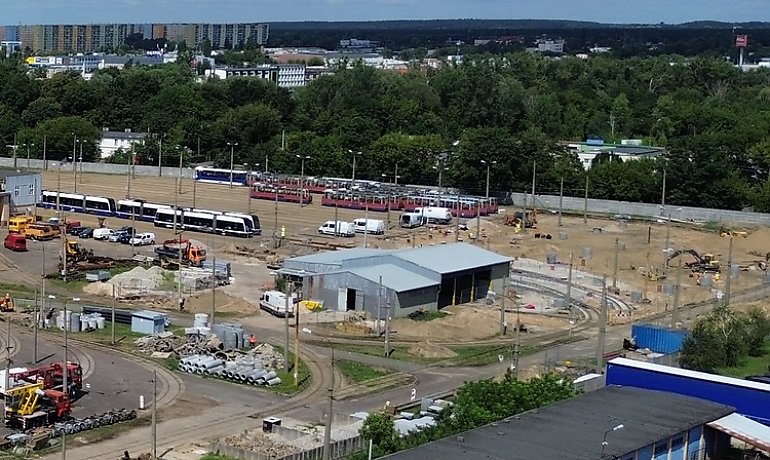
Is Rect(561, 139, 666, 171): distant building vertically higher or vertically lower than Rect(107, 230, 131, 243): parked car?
higher

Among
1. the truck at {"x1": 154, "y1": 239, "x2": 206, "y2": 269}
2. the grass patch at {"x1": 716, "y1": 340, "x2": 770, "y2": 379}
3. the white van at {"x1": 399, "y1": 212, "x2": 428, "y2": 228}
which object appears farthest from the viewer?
the white van at {"x1": 399, "y1": 212, "x2": 428, "y2": 228}

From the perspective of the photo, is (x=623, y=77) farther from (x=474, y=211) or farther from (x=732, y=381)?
(x=732, y=381)

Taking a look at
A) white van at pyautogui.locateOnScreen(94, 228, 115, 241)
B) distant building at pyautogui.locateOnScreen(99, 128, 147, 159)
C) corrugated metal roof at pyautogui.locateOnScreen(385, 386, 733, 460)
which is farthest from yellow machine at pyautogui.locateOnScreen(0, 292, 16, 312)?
distant building at pyautogui.locateOnScreen(99, 128, 147, 159)

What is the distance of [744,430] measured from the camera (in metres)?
19.8

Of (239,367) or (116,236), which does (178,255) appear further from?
(239,367)

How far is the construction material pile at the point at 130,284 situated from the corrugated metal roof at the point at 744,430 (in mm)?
16462

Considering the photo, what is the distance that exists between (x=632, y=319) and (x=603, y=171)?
21109 mm

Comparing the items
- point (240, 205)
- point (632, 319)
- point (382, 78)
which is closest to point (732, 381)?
point (632, 319)

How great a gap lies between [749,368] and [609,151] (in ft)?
113

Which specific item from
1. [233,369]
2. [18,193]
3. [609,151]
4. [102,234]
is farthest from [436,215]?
[233,369]

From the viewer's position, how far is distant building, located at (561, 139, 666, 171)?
5834cm

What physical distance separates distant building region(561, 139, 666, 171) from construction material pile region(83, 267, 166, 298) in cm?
2674

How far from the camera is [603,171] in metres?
52.4

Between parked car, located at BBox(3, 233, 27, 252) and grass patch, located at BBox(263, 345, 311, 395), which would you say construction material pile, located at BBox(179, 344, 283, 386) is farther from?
parked car, located at BBox(3, 233, 27, 252)
